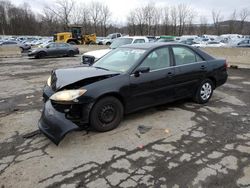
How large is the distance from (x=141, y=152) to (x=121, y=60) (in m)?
2.12

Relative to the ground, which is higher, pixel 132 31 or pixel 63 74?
pixel 132 31

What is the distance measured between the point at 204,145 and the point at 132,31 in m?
69.3

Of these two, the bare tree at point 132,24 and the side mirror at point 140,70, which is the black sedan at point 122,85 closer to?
the side mirror at point 140,70

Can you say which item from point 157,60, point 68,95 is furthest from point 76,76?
point 157,60

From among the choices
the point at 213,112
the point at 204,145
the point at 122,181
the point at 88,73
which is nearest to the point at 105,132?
the point at 88,73

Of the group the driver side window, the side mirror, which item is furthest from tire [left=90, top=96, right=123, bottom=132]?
the driver side window

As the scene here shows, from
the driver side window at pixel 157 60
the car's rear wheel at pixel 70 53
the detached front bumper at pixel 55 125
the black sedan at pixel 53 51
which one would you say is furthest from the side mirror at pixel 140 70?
the car's rear wheel at pixel 70 53

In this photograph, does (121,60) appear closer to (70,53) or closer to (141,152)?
(141,152)

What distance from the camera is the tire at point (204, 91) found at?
5652 mm

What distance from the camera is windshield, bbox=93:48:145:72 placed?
181 inches

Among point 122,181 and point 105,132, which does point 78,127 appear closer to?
point 105,132

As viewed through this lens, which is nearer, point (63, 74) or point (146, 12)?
point (63, 74)

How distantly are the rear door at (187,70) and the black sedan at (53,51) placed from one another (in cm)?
1692

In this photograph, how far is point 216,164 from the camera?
321cm
